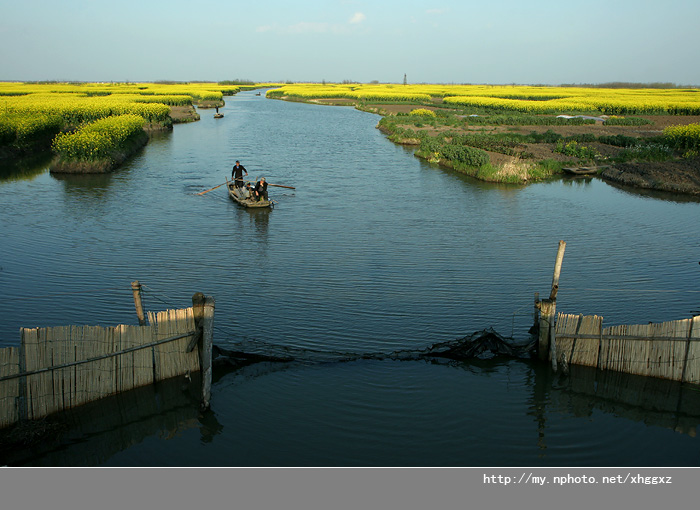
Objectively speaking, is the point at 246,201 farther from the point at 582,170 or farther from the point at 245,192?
the point at 582,170

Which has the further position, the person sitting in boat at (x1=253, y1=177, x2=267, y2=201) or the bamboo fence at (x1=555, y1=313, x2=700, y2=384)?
the person sitting in boat at (x1=253, y1=177, x2=267, y2=201)

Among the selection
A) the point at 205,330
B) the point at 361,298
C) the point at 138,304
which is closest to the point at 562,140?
the point at 361,298

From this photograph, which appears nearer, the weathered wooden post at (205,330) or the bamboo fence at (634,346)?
the weathered wooden post at (205,330)

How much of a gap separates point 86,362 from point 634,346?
8269mm

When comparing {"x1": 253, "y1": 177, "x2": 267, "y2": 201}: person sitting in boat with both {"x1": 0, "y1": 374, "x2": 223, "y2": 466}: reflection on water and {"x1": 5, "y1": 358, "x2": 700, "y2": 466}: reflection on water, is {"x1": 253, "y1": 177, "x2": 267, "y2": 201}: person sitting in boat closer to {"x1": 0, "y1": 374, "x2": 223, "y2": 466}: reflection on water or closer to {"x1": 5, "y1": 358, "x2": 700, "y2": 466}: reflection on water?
{"x1": 5, "y1": 358, "x2": 700, "y2": 466}: reflection on water

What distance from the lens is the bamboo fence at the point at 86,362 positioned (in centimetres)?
772

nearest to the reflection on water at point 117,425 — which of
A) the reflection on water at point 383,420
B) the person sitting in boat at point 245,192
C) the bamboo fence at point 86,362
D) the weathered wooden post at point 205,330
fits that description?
the reflection on water at point 383,420

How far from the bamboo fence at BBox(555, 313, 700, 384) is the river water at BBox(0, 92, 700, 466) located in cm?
30

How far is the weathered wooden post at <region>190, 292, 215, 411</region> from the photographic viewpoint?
8.95 m

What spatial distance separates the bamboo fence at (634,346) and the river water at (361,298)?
296mm

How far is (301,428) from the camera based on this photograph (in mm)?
8539

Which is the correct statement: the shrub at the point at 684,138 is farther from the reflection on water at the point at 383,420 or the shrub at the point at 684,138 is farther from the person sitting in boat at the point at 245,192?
the reflection on water at the point at 383,420

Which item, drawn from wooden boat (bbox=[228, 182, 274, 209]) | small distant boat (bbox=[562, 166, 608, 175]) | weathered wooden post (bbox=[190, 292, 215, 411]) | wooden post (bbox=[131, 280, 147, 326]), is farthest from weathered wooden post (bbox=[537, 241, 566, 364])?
small distant boat (bbox=[562, 166, 608, 175])

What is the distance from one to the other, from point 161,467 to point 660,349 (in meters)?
7.63
